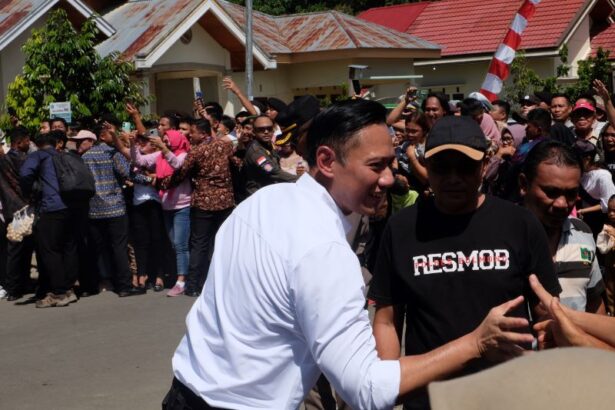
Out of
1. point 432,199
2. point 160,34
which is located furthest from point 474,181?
point 160,34

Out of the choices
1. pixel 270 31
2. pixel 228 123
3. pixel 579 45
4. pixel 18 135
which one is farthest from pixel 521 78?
pixel 18 135

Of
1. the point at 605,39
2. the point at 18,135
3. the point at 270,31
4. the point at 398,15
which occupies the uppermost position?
the point at 398,15

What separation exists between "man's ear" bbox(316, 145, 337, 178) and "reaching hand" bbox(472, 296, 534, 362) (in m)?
0.62

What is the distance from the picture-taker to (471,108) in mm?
9602

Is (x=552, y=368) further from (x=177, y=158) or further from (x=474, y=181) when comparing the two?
(x=177, y=158)

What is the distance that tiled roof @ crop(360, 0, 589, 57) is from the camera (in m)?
30.9

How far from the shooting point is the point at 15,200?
1066 centimetres

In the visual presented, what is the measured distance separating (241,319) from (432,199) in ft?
3.60

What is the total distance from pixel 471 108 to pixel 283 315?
7.25m

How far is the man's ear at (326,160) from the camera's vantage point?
111 inches

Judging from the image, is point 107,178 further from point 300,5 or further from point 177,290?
point 300,5

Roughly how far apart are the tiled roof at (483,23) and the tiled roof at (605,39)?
1669 mm

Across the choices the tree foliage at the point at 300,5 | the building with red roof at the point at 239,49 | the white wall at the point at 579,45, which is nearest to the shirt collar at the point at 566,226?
the building with red roof at the point at 239,49

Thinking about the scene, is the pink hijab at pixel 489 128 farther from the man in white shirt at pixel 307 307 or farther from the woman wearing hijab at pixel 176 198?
the man in white shirt at pixel 307 307
